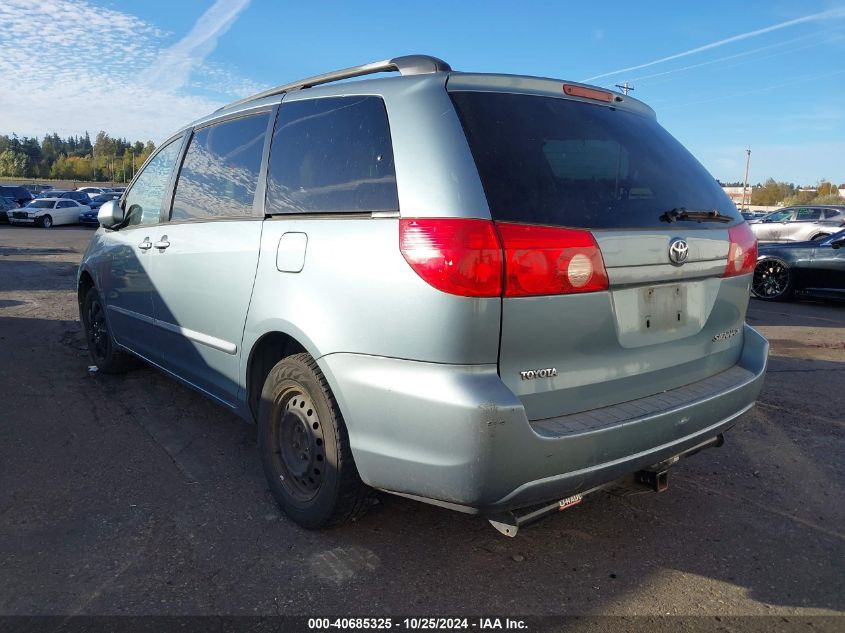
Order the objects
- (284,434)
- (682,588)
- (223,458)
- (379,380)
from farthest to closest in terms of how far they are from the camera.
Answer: (223,458)
(284,434)
(682,588)
(379,380)

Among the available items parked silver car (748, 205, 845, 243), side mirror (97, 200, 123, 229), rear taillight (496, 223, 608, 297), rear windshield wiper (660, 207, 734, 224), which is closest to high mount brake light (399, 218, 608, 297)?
rear taillight (496, 223, 608, 297)

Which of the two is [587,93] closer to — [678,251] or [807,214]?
[678,251]

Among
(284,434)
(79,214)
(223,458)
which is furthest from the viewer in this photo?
(79,214)

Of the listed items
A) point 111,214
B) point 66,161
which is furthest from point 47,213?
point 66,161

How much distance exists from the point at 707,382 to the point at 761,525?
82 cm

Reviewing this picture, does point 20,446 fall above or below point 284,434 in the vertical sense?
below

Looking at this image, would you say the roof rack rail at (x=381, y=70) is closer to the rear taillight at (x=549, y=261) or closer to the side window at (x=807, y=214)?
the rear taillight at (x=549, y=261)

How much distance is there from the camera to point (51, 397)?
4715 mm

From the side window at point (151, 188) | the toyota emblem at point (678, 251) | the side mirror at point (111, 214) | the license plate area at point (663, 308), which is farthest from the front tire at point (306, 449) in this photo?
the side mirror at point (111, 214)

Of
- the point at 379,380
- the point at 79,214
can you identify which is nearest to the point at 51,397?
the point at 379,380

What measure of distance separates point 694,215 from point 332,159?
154cm

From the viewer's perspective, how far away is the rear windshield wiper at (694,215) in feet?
8.51

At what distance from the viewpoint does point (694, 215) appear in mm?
2695

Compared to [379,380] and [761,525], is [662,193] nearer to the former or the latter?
[379,380]
